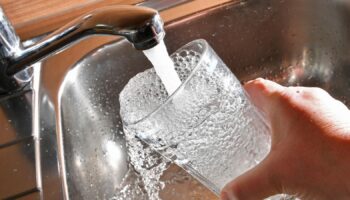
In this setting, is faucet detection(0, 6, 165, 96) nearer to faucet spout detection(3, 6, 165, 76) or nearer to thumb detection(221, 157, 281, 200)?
faucet spout detection(3, 6, 165, 76)

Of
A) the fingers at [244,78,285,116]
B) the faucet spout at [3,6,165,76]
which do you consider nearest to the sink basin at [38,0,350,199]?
the faucet spout at [3,6,165,76]

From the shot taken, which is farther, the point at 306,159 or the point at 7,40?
the point at 7,40

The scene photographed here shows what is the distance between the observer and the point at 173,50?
0.73 m

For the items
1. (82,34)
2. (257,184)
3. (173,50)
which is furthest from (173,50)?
(257,184)

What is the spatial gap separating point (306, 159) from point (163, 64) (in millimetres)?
173

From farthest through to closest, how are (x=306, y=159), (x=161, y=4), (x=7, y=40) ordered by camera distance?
(x=161, y=4), (x=7, y=40), (x=306, y=159)

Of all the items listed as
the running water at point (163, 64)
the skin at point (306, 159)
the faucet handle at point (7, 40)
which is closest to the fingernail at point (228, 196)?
the skin at point (306, 159)

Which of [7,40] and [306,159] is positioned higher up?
[7,40]

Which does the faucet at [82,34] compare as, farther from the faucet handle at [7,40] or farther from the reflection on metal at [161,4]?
the reflection on metal at [161,4]

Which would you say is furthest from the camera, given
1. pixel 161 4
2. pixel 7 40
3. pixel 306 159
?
pixel 161 4

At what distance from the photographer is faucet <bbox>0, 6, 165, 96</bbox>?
0.45 metres

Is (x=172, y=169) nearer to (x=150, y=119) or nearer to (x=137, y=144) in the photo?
(x=137, y=144)

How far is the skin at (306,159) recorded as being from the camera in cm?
40

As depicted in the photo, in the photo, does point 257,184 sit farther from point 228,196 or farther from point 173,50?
point 173,50
